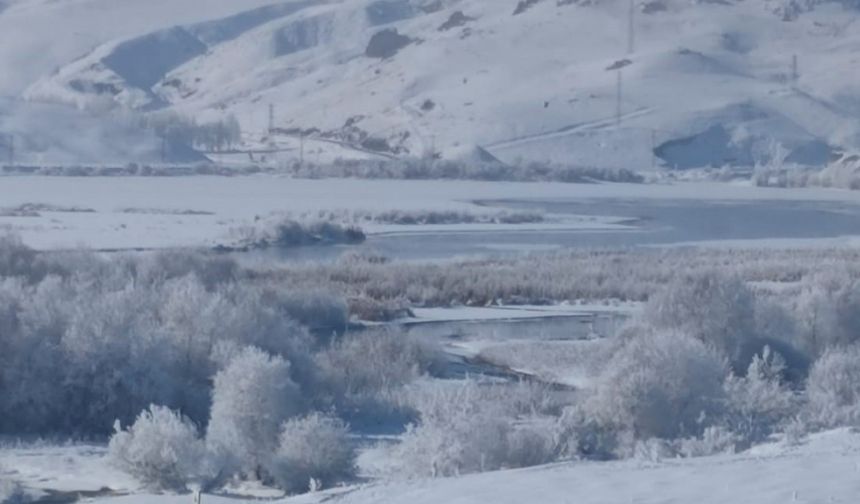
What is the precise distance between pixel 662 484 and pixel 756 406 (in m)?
5.86

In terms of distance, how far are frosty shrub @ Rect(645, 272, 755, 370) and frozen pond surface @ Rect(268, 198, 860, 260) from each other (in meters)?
15.9

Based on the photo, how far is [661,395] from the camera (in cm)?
1886

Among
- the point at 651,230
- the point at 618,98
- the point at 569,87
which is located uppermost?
the point at 569,87

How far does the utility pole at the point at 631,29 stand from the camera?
13575 centimetres

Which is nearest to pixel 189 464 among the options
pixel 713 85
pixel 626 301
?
pixel 626 301

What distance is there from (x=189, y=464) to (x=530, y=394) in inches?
217

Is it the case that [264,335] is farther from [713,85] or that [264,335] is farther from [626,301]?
[713,85]

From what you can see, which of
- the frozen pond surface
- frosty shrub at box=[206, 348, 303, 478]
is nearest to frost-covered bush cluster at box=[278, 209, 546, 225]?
the frozen pond surface

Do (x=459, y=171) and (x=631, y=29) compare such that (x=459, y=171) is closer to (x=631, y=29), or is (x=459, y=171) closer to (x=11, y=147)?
(x=11, y=147)

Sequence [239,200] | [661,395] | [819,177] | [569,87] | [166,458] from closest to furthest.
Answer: [166,458] < [661,395] < [239,200] < [819,177] < [569,87]

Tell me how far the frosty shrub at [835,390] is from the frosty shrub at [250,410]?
205 inches

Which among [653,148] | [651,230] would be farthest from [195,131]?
[651,230]

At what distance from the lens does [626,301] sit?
33.2 metres

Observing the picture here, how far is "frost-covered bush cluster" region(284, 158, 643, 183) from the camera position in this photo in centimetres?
8481
